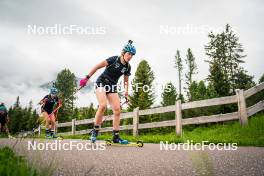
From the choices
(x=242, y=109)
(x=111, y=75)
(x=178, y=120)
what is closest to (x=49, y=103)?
(x=178, y=120)

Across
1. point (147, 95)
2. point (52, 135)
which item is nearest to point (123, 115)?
point (52, 135)

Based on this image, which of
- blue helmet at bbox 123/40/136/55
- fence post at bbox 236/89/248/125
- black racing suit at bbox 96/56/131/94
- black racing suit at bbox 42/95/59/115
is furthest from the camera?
black racing suit at bbox 42/95/59/115

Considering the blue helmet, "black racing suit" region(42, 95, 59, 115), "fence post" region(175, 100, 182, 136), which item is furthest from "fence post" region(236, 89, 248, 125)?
"black racing suit" region(42, 95, 59, 115)

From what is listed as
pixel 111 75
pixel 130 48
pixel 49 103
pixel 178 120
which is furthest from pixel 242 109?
pixel 49 103

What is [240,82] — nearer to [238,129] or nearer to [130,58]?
[238,129]

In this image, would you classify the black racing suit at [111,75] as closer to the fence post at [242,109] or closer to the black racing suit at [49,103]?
the fence post at [242,109]

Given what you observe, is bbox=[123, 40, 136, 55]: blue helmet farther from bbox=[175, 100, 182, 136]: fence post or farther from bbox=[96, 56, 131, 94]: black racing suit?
bbox=[175, 100, 182, 136]: fence post

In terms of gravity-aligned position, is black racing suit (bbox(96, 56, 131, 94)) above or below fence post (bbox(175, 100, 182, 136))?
above

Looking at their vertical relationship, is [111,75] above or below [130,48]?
below

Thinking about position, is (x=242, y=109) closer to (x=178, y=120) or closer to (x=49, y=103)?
(x=178, y=120)

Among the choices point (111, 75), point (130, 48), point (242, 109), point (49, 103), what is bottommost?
point (242, 109)

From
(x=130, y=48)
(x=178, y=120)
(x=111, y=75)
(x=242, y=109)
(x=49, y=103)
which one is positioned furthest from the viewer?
(x=49, y=103)

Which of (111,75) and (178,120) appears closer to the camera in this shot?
(111,75)

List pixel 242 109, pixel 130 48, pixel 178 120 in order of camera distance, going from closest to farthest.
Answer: pixel 130 48 → pixel 242 109 → pixel 178 120
